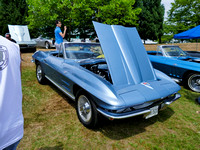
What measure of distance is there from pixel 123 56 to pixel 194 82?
3.08m

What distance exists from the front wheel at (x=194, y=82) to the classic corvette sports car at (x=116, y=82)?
6.69 ft

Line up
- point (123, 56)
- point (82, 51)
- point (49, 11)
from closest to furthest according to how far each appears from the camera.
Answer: point (123, 56), point (82, 51), point (49, 11)

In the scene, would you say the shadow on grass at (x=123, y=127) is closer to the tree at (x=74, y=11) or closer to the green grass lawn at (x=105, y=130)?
the green grass lawn at (x=105, y=130)

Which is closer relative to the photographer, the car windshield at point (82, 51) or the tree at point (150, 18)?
the car windshield at point (82, 51)

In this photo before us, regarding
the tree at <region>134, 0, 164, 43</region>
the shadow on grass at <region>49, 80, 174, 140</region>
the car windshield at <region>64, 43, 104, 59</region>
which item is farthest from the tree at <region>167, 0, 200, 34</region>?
the shadow on grass at <region>49, 80, 174, 140</region>

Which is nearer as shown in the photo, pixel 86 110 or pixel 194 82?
pixel 86 110

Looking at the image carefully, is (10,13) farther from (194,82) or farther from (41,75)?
(194,82)

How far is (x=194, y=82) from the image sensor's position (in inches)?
181

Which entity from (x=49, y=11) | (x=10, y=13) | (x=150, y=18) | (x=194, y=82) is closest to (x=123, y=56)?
(x=194, y=82)

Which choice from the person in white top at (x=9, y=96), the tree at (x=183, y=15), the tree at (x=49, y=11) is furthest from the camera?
the tree at (x=183, y=15)

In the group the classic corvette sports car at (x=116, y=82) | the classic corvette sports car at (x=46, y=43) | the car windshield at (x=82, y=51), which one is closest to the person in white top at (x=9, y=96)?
the classic corvette sports car at (x=116, y=82)

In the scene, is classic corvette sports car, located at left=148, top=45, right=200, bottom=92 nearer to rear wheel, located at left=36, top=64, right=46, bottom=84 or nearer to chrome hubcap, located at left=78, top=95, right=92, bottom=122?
chrome hubcap, located at left=78, top=95, right=92, bottom=122

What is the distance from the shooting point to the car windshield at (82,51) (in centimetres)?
371

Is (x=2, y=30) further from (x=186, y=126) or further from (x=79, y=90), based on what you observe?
(x=186, y=126)
